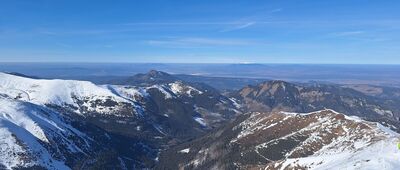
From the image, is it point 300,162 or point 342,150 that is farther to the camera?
point 342,150

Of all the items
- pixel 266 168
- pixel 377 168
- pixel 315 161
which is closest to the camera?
pixel 377 168

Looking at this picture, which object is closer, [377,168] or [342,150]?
[377,168]

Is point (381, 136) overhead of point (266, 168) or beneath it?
overhead

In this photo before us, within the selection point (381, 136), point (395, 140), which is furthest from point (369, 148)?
point (381, 136)

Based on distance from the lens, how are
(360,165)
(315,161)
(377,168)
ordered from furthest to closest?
(315,161)
(360,165)
(377,168)

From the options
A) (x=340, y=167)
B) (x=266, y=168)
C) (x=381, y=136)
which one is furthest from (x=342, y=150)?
(x=340, y=167)

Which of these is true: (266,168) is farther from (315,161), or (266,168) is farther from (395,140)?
(395,140)

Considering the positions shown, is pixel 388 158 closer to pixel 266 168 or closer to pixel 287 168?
pixel 287 168

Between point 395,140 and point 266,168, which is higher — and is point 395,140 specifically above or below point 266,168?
above
